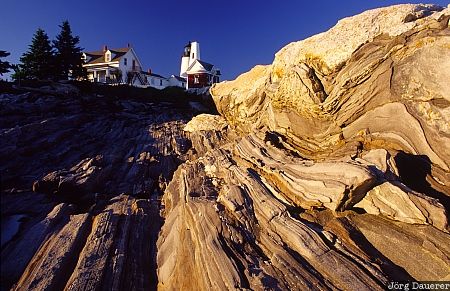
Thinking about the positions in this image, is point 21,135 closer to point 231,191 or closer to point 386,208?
point 231,191

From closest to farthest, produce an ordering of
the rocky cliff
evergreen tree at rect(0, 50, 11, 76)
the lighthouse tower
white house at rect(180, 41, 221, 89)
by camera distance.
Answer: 1. the rocky cliff
2. evergreen tree at rect(0, 50, 11, 76)
3. white house at rect(180, 41, 221, 89)
4. the lighthouse tower

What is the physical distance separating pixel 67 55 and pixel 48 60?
119 inches

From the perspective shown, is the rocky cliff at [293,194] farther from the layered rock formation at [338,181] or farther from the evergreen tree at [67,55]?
the evergreen tree at [67,55]

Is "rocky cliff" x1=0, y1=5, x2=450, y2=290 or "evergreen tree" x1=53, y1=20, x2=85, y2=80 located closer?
"rocky cliff" x1=0, y1=5, x2=450, y2=290

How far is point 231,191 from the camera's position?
340 inches

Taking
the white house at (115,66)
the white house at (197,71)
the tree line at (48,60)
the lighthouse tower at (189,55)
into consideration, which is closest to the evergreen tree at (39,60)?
the tree line at (48,60)

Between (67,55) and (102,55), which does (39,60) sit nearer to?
Answer: (67,55)

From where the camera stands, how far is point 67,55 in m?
46.5

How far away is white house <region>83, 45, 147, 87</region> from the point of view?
67.7m

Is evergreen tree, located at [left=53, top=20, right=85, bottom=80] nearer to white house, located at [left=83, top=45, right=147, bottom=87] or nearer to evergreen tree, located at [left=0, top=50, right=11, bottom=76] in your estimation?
evergreen tree, located at [left=0, top=50, right=11, bottom=76]

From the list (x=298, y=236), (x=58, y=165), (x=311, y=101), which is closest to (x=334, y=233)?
(x=298, y=236)

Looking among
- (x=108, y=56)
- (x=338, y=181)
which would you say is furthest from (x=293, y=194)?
(x=108, y=56)

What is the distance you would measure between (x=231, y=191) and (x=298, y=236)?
265 cm

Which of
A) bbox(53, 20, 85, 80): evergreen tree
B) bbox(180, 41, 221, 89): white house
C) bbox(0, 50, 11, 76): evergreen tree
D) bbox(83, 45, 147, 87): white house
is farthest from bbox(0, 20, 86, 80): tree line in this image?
bbox(180, 41, 221, 89): white house
